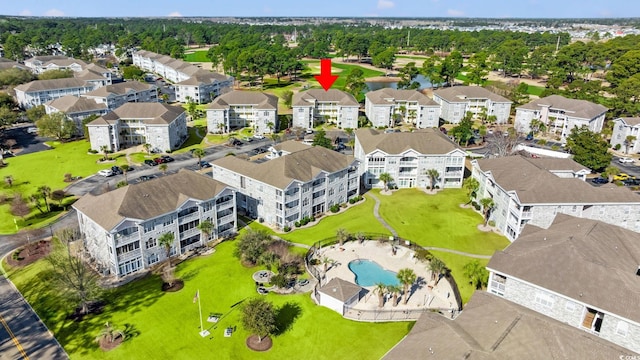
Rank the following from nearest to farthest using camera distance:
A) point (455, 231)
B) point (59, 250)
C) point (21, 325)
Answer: point (21, 325)
point (59, 250)
point (455, 231)

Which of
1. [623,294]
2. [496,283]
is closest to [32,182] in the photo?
[496,283]

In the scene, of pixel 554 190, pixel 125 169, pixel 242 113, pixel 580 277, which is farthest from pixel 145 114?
pixel 580 277

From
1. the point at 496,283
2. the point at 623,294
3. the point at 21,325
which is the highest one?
the point at 623,294

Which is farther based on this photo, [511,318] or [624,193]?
[624,193]

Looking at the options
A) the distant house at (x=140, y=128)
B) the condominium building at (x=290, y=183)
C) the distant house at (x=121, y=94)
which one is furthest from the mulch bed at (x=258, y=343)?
the distant house at (x=121, y=94)

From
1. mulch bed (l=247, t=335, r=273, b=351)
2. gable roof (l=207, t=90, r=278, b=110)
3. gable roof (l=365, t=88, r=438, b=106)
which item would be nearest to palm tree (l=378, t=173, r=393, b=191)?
mulch bed (l=247, t=335, r=273, b=351)

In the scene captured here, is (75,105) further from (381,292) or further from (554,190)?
(554,190)

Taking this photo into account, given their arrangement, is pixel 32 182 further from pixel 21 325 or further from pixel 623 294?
pixel 623 294

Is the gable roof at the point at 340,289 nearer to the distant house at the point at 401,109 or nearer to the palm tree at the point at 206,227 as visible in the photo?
the palm tree at the point at 206,227
